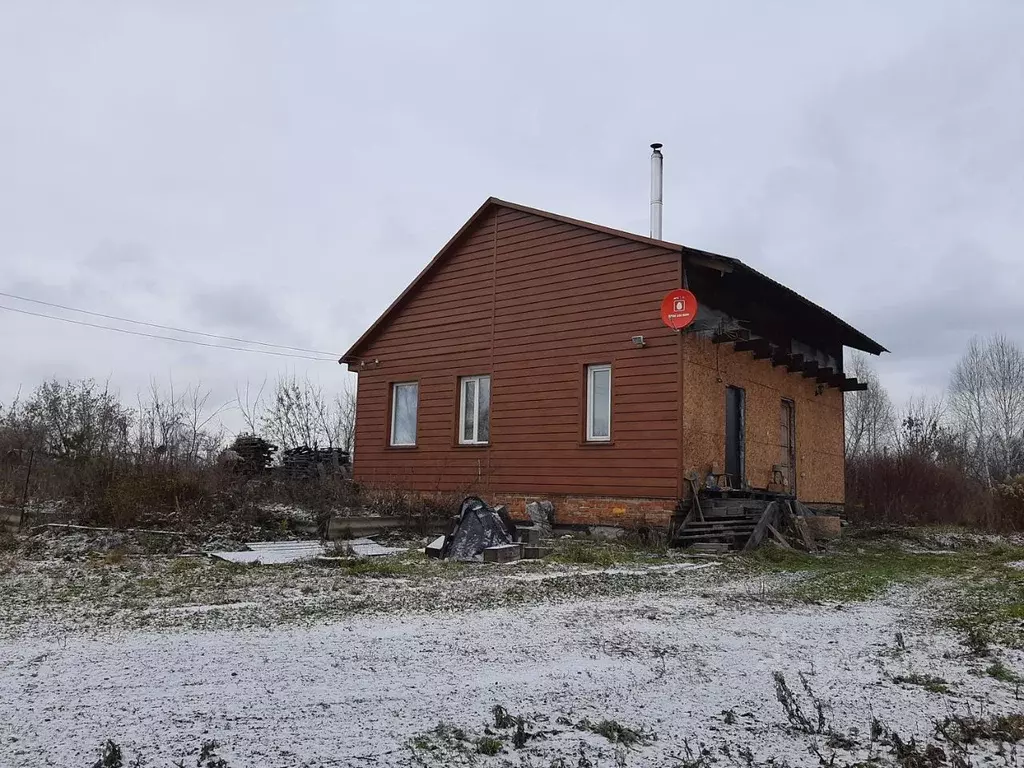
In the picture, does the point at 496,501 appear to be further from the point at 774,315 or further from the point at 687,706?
the point at 687,706

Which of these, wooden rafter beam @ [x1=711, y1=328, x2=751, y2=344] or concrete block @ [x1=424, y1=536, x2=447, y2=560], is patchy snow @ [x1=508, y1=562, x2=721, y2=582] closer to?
concrete block @ [x1=424, y1=536, x2=447, y2=560]

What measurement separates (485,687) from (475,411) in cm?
1179

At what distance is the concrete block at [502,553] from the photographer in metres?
9.55

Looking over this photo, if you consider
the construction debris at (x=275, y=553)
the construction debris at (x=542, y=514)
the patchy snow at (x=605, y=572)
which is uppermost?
the construction debris at (x=542, y=514)

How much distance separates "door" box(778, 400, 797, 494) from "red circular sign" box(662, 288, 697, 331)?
4.50 metres

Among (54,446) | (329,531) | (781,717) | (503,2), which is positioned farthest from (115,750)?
(54,446)

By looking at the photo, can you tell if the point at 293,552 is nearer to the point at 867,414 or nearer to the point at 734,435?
the point at 734,435

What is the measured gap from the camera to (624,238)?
45.2 ft

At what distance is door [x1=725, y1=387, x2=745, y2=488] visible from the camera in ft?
46.4

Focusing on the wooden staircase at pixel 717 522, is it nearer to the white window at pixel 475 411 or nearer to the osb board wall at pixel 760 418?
the osb board wall at pixel 760 418

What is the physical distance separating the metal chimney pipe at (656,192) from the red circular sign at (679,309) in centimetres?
301

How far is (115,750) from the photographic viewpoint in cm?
287

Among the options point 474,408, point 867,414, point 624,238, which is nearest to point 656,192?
point 624,238

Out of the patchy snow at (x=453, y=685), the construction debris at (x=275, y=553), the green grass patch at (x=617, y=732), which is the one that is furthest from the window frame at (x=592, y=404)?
the green grass patch at (x=617, y=732)
